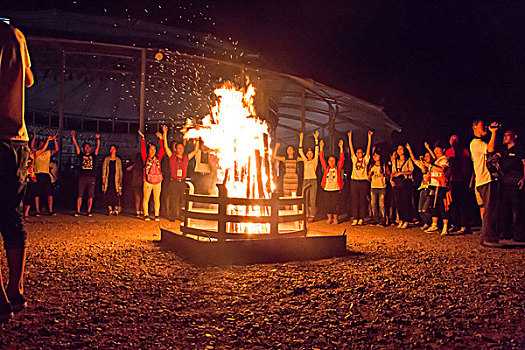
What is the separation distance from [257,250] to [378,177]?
5.99m

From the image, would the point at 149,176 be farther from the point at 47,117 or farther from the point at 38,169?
the point at 47,117

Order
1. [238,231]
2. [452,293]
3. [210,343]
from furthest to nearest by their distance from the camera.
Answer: [238,231] → [452,293] → [210,343]

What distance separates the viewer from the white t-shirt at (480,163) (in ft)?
Result: 24.0

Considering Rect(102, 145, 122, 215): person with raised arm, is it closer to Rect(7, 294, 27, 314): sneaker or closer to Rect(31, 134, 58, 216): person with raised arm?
Rect(31, 134, 58, 216): person with raised arm

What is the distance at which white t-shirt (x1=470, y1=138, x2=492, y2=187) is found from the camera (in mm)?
7328

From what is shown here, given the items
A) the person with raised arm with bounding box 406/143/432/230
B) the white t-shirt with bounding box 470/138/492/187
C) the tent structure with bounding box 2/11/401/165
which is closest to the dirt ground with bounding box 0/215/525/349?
the white t-shirt with bounding box 470/138/492/187

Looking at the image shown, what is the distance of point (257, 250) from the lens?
5.89 meters

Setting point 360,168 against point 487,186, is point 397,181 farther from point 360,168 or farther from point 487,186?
point 487,186

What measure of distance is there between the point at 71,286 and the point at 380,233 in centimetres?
705

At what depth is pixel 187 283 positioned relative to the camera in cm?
450

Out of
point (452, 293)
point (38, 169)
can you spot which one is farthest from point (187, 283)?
point (38, 169)

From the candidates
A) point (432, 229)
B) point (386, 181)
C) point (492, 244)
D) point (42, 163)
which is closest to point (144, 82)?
point (42, 163)

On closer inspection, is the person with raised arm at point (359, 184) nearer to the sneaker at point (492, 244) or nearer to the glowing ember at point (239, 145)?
the sneaker at point (492, 244)

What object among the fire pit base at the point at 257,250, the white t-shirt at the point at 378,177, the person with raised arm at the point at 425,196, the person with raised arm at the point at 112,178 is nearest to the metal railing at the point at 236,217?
the fire pit base at the point at 257,250
